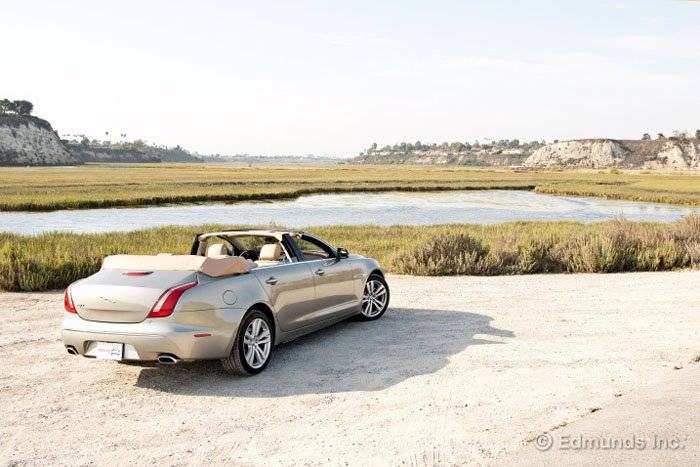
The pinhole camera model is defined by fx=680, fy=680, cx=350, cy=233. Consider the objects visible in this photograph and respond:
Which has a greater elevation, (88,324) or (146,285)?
(146,285)

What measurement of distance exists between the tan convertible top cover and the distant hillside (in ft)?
608

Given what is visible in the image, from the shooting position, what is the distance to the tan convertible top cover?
23.0 ft

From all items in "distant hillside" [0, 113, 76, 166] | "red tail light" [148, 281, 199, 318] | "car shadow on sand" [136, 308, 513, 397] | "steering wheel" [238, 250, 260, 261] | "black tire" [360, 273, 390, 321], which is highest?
"distant hillside" [0, 113, 76, 166]

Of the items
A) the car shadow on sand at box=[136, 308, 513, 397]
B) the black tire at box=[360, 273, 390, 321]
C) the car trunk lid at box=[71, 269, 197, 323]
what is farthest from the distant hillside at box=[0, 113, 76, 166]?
the car trunk lid at box=[71, 269, 197, 323]

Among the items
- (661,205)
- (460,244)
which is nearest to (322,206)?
(661,205)

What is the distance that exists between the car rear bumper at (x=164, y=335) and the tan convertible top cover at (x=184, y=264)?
0.48 metres

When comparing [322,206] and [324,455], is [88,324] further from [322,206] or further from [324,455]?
[322,206]

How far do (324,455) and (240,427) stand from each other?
982mm

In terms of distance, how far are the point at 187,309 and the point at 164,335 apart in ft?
1.08

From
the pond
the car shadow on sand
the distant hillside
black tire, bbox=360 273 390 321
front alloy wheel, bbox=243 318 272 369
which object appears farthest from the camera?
the distant hillside

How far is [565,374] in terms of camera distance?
7078 mm

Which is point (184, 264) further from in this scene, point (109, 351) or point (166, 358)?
point (109, 351)

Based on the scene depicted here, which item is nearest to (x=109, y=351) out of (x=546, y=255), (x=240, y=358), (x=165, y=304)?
(x=165, y=304)

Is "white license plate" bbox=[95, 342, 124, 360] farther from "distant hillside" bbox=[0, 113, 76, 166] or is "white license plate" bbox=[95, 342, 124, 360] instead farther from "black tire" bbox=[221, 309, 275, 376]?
"distant hillside" bbox=[0, 113, 76, 166]
